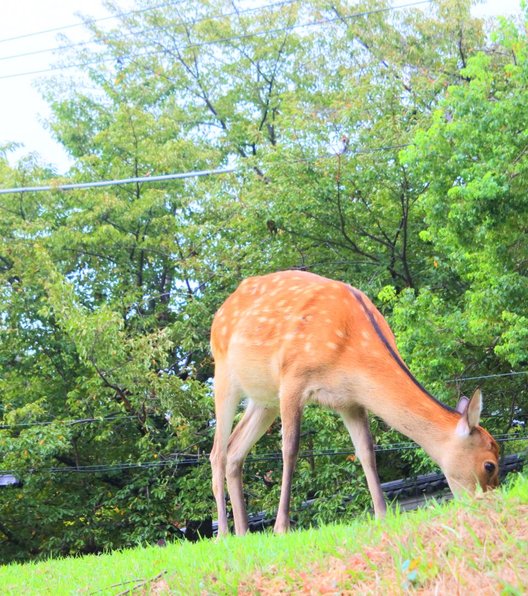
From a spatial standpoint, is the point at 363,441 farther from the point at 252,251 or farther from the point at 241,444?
the point at 252,251

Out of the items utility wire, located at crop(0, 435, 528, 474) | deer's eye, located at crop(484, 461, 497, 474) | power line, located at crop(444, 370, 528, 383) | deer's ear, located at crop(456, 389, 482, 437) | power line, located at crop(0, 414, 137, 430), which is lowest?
utility wire, located at crop(0, 435, 528, 474)

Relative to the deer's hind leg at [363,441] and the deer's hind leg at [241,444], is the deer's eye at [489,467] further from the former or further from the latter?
the deer's hind leg at [241,444]

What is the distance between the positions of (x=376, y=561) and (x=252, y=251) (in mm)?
16190

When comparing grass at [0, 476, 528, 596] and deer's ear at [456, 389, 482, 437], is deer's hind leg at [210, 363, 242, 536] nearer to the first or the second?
grass at [0, 476, 528, 596]

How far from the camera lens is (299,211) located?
1920 centimetres

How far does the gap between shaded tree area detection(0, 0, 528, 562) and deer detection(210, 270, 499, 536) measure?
5.85 metres

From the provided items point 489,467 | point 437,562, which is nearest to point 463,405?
point 489,467

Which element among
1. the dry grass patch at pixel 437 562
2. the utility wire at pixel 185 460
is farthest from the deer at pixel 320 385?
the utility wire at pixel 185 460

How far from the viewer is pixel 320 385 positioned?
7.26 metres

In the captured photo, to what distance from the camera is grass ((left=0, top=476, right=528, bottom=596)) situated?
4156mm

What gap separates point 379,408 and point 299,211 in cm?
1249

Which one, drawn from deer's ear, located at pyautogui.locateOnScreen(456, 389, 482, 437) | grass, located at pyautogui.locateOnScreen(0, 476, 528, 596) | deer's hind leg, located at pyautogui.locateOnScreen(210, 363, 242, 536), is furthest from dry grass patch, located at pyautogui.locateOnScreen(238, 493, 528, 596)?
deer's hind leg, located at pyautogui.locateOnScreen(210, 363, 242, 536)

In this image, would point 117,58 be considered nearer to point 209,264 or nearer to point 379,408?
point 209,264

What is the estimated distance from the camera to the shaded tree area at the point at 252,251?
14.5m
